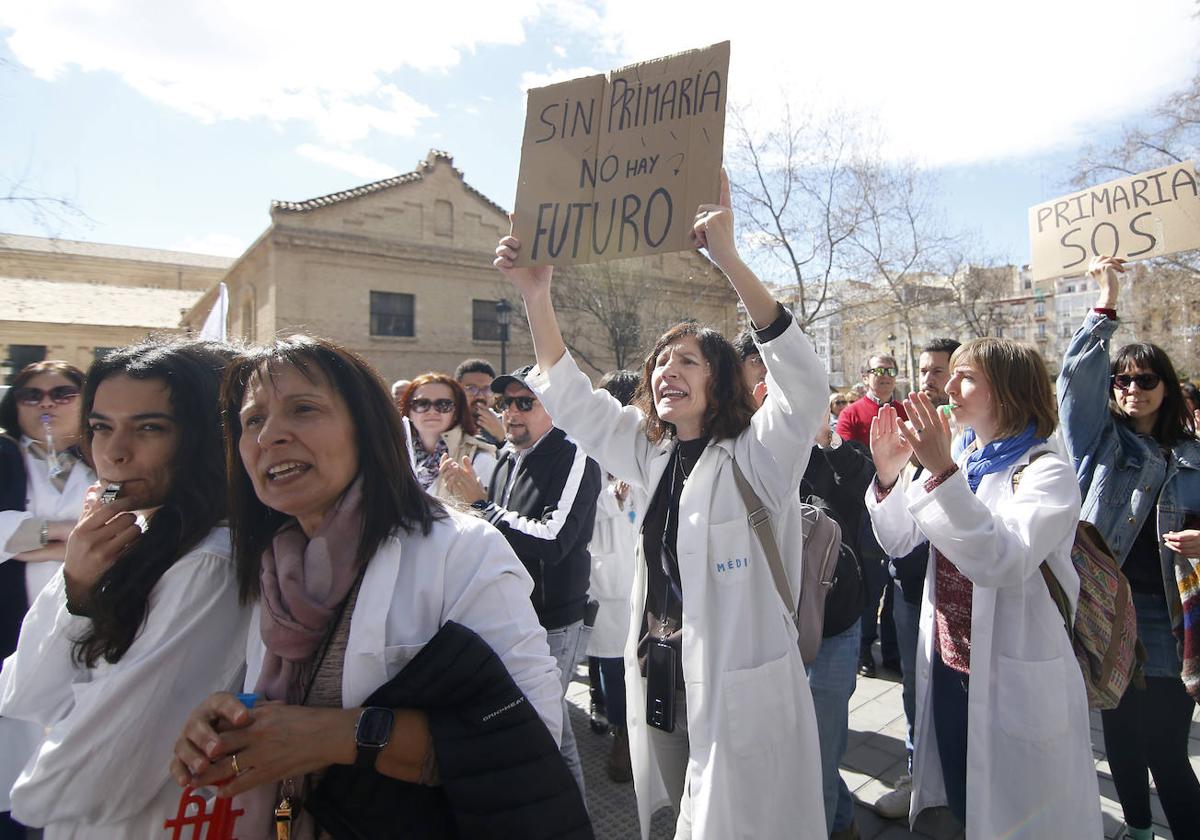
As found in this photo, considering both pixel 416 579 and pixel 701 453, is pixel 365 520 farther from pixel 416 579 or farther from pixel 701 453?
pixel 701 453

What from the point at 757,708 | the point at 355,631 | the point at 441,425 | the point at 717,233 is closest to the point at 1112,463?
the point at 757,708

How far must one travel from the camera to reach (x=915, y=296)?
16.8 metres

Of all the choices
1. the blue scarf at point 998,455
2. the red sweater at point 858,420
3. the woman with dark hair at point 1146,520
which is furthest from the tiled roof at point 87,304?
the woman with dark hair at point 1146,520

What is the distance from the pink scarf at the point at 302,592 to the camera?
1.34 metres

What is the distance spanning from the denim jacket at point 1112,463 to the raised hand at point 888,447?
0.86 meters

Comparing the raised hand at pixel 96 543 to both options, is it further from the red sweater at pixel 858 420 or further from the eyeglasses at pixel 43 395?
the red sweater at pixel 858 420

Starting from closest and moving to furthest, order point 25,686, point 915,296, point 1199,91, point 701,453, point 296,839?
point 296,839 < point 25,686 < point 701,453 < point 1199,91 < point 915,296

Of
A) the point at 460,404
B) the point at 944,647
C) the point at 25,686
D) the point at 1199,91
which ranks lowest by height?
the point at 944,647

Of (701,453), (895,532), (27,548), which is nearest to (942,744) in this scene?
(895,532)

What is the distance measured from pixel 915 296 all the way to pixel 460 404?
15477 millimetres

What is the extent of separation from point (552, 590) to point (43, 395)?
8.22 feet

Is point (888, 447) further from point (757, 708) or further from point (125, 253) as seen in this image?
point (125, 253)

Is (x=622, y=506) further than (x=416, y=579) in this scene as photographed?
Yes

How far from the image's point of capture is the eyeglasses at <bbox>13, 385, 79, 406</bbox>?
305 centimetres
